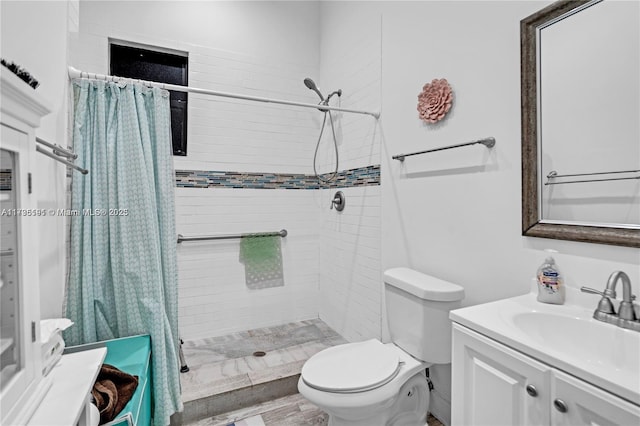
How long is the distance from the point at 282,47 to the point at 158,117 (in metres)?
1.52

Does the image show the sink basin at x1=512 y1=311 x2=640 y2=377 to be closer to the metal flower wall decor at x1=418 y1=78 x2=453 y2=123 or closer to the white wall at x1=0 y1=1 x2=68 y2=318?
the metal flower wall decor at x1=418 y1=78 x2=453 y2=123

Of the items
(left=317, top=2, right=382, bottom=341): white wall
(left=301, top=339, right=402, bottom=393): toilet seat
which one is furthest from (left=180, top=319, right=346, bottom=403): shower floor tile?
(left=301, top=339, right=402, bottom=393): toilet seat

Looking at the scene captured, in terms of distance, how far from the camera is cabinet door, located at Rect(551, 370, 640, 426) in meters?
0.67

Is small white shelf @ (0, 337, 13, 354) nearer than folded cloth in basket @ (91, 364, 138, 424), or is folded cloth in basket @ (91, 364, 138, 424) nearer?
small white shelf @ (0, 337, 13, 354)

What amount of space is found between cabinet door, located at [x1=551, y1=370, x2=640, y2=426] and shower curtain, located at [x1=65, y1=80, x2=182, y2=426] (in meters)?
1.62

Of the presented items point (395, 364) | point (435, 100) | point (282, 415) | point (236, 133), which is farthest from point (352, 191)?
point (282, 415)

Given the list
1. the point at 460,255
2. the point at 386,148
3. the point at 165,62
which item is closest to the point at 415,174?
the point at 386,148

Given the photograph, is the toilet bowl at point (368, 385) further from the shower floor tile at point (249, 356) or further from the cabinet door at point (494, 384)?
the shower floor tile at point (249, 356)

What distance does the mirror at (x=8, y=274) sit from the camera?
27.5 inches

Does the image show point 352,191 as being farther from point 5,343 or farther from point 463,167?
point 5,343

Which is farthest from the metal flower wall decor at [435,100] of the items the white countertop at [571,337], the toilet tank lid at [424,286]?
the white countertop at [571,337]

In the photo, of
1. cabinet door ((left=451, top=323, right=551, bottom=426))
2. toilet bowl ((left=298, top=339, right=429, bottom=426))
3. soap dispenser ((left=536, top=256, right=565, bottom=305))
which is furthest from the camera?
toilet bowl ((left=298, top=339, right=429, bottom=426))

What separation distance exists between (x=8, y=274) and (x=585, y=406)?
4.40ft

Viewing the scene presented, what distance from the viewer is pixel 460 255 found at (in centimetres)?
157
